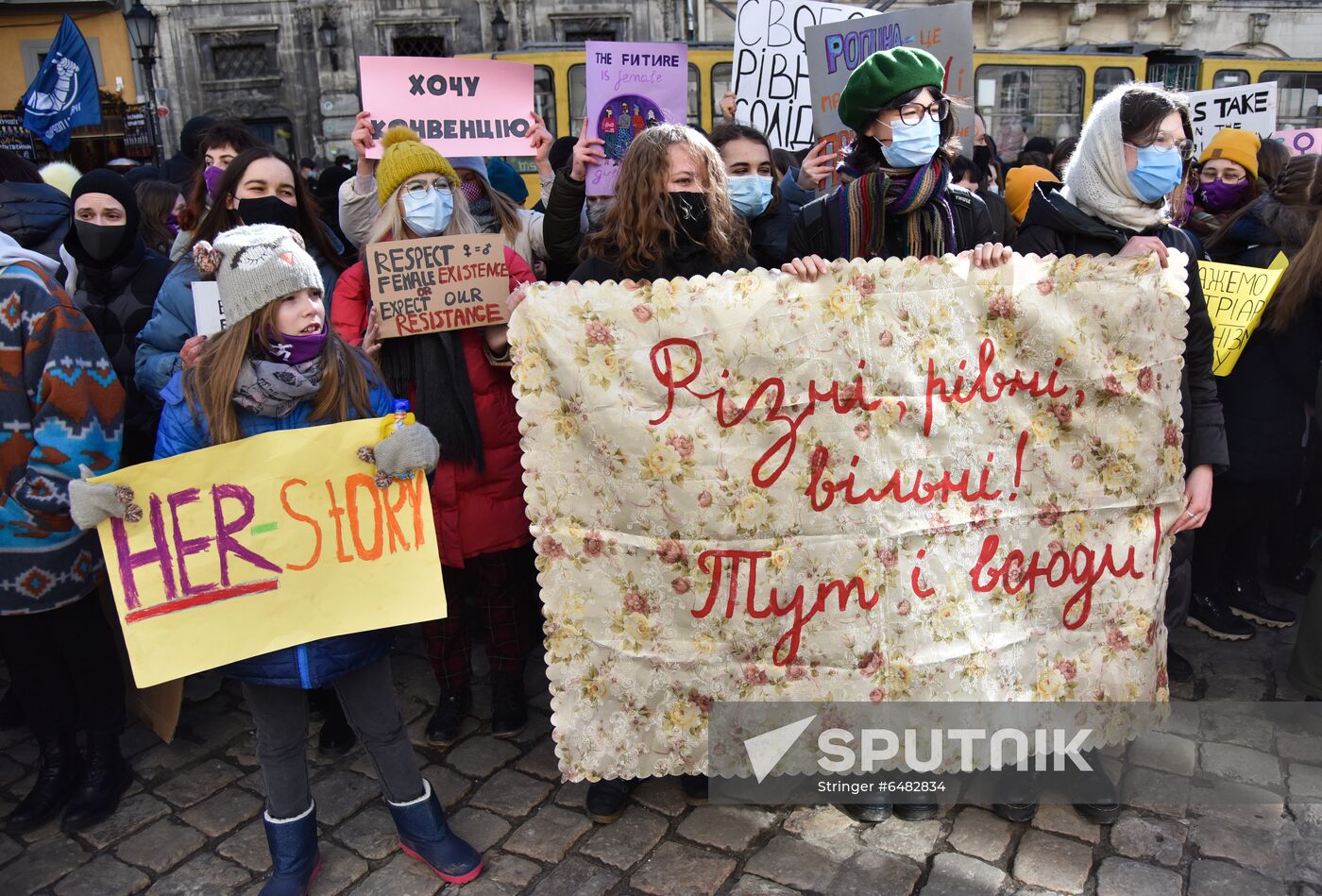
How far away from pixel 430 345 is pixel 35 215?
185cm

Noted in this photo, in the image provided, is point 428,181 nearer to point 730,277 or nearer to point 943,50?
point 730,277

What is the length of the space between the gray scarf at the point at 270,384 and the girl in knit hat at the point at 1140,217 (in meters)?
2.18

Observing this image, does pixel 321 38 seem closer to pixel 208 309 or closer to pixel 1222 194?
pixel 1222 194

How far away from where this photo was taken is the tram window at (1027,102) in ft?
40.1

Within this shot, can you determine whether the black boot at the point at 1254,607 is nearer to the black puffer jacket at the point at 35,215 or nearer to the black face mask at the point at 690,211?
the black face mask at the point at 690,211

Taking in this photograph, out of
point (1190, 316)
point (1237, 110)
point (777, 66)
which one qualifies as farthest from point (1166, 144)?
point (1237, 110)

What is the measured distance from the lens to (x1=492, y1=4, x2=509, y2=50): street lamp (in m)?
21.8

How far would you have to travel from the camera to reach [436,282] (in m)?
3.02

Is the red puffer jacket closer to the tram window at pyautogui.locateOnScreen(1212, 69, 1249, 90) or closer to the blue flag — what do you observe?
the blue flag

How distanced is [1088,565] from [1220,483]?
1729mm

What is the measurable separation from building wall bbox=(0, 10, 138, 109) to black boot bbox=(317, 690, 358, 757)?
959 inches

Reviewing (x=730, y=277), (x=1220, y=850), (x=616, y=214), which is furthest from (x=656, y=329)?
(x=1220, y=850)

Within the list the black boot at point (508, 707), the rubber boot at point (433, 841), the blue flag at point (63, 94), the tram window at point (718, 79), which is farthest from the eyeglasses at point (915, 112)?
A: the blue flag at point (63, 94)

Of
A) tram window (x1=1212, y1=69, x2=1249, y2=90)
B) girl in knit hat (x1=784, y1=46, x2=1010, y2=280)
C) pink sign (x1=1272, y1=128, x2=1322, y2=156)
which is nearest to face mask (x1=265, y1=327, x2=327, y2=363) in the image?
→ girl in knit hat (x1=784, y1=46, x2=1010, y2=280)
